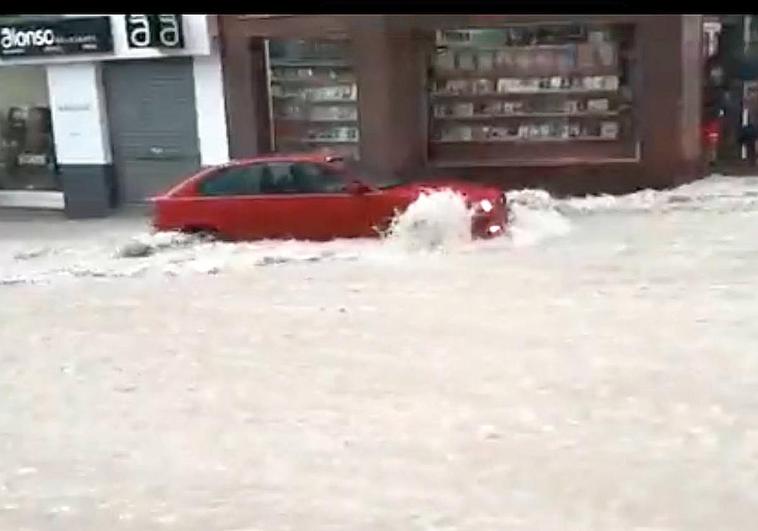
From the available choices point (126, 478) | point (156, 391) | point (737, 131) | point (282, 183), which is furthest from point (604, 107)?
point (126, 478)

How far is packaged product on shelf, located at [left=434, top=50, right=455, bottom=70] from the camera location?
4520 millimetres

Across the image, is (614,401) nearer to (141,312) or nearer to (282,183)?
(141,312)

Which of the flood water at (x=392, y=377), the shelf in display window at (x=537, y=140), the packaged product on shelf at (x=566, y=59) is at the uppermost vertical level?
the packaged product on shelf at (x=566, y=59)

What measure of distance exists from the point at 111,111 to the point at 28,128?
0.40 m

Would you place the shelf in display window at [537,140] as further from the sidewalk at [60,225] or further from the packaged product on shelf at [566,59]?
the sidewalk at [60,225]

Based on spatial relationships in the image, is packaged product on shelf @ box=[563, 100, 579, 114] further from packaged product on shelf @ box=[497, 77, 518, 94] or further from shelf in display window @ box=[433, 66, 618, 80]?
packaged product on shelf @ box=[497, 77, 518, 94]

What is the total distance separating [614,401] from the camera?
2.04 m

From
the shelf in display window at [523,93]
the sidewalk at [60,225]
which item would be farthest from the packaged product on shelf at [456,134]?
the sidewalk at [60,225]

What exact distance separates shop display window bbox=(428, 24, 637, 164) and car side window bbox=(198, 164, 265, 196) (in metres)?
1.30

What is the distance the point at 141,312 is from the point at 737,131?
8.55 ft

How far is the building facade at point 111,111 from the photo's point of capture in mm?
4215

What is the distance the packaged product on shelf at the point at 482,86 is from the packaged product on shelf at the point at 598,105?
0.45 meters

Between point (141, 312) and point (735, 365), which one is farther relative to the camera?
point (141, 312)

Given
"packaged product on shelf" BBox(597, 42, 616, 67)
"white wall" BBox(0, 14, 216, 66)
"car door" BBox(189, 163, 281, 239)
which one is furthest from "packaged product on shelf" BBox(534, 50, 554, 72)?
"car door" BBox(189, 163, 281, 239)
